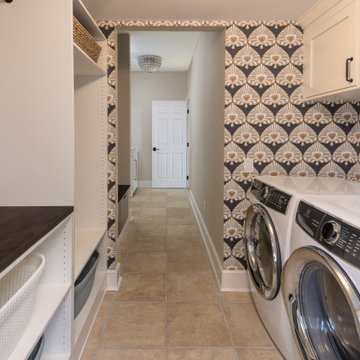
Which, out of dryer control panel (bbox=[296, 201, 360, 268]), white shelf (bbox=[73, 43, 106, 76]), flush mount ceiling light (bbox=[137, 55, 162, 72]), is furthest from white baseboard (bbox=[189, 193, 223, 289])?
flush mount ceiling light (bbox=[137, 55, 162, 72])

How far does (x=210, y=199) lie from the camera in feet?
10.9

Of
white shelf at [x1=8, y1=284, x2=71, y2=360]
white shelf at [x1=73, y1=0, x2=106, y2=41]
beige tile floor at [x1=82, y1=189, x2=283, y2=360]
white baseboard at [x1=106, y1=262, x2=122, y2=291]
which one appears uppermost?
white shelf at [x1=73, y1=0, x2=106, y2=41]

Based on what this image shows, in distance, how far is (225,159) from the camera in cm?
244

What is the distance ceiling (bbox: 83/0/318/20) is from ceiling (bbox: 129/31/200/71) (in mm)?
1957

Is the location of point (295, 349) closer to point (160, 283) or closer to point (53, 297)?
point (53, 297)

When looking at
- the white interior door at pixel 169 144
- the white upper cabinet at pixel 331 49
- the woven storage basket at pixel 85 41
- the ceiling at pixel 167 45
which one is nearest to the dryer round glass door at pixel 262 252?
the white upper cabinet at pixel 331 49

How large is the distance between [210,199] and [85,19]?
6.60ft

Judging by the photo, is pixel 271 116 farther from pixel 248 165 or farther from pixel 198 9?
pixel 198 9

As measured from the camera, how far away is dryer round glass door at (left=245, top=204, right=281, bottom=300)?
1.62m

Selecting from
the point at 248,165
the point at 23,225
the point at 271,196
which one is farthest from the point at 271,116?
the point at 23,225

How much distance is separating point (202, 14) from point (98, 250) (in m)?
1.87

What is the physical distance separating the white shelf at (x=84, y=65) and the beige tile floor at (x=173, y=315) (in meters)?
1.64

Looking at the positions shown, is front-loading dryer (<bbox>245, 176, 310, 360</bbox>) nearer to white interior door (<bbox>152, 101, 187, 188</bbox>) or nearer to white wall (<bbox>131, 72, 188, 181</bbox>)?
white interior door (<bbox>152, 101, 187, 188</bbox>)

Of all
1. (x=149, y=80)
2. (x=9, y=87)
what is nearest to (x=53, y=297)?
(x=9, y=87)
